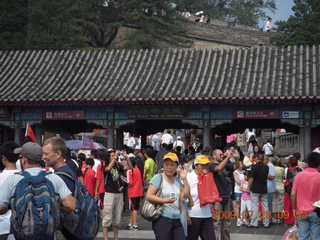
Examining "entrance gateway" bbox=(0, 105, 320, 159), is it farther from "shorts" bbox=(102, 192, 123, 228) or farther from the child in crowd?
"shorts" bbox=(102, 192, 123, 228)

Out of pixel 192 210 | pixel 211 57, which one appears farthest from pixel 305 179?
pixel 211 57

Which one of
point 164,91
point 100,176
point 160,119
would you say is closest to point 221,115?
point 164,91

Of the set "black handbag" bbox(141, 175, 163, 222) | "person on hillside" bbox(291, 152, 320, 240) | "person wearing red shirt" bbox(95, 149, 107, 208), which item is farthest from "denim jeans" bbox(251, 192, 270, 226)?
"black handbag" bbox(141, 175, 163, 222)

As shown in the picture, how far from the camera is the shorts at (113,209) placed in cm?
1337

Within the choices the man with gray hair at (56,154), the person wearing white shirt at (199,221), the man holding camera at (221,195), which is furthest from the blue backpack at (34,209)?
the man holding camera at (221,195)

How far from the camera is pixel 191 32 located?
5125 centimetres

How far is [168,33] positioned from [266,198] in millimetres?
30653

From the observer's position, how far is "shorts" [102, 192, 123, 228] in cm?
1337

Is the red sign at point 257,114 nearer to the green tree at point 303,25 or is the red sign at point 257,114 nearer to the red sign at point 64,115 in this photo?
the red sign at point 64,115

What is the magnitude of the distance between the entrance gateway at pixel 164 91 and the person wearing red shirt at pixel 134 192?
7383mm

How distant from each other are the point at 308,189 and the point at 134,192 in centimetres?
688

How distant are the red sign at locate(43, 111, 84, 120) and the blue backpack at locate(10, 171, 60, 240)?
61.4ft

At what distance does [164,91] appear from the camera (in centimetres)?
2395

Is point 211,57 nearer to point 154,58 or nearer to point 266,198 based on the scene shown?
point 154,58
